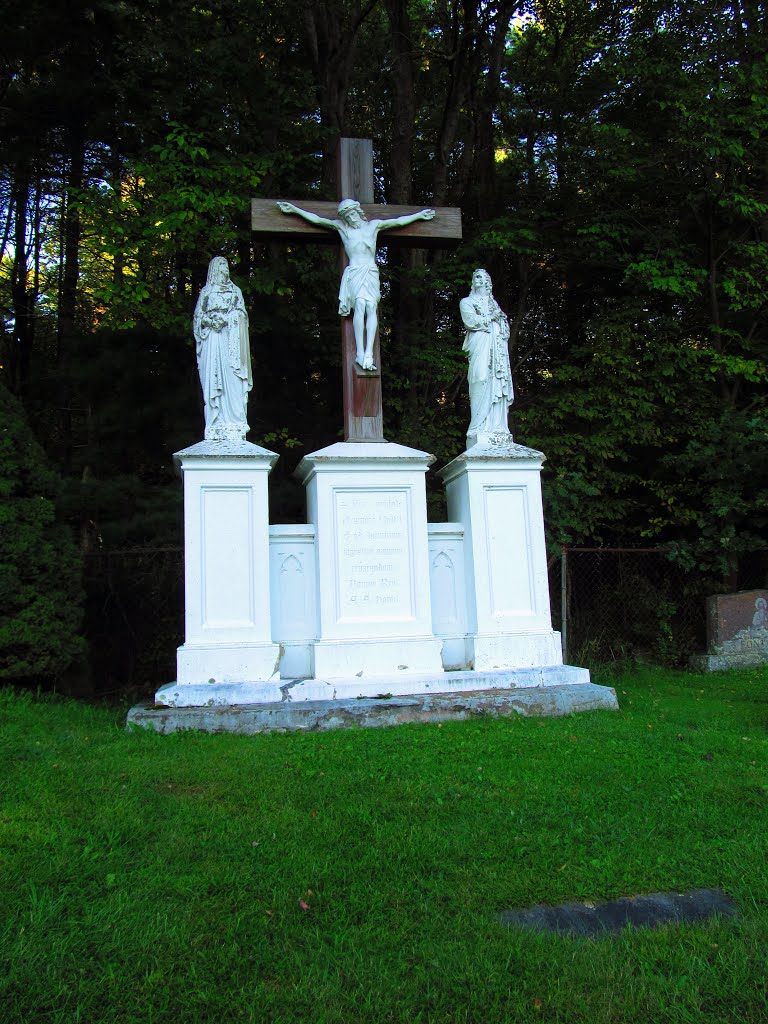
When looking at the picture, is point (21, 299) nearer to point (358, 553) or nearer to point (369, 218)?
point (369, 218)

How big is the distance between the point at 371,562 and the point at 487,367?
2127mm

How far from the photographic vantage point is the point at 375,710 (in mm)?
5727

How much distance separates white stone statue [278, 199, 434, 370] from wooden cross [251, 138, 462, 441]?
0.08m

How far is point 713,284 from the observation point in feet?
36.4

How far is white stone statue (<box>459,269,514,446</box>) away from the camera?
7.11 m

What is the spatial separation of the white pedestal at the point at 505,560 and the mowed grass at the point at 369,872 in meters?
1.39

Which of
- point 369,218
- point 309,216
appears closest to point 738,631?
point 369,218

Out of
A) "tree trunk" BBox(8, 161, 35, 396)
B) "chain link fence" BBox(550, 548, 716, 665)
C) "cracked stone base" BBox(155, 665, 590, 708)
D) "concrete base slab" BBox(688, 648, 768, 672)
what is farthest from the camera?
"tree trunk" BBox(8, 161, 35, 396)

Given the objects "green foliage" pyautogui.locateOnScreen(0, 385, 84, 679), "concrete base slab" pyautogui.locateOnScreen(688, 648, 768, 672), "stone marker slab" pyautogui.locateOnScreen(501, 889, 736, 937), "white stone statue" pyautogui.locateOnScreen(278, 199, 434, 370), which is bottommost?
"stone marker slab" pyautogui.locateOnScreen(501, 889, 736, 937)

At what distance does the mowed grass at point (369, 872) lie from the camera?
2.27 metres

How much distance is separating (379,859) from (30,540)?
464 centimetres

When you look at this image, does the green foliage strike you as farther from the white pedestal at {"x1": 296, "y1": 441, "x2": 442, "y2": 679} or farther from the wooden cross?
the wooden cross

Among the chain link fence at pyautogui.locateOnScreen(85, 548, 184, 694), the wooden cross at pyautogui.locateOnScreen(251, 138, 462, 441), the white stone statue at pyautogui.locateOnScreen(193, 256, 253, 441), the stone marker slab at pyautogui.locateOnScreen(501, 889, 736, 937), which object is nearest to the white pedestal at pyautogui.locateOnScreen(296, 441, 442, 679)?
the wooden cross at pyautogui.locateOnScreen(251, 138, 462, 441)

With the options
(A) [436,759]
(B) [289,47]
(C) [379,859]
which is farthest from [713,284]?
(C) [379,859]
